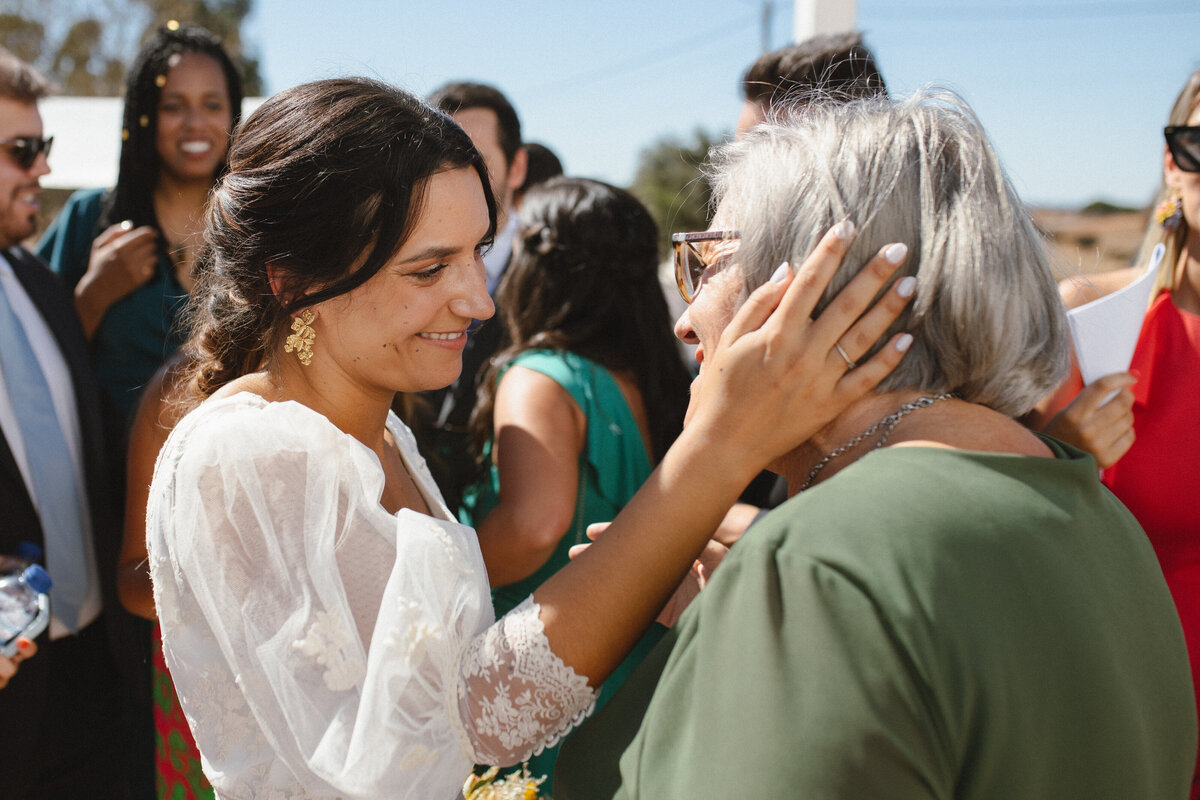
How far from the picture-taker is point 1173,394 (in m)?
2.26

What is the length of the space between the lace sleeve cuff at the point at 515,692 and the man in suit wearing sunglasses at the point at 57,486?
5.23 ft

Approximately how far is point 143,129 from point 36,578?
2110mm

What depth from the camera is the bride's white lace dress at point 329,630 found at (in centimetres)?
132

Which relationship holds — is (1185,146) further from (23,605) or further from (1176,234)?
(23,605)

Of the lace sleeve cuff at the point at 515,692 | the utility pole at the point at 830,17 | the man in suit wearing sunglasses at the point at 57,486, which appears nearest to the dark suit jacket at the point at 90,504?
the man in suit wearing sunglasses at the point at 57,486

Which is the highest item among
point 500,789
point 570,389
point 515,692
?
point 515,692

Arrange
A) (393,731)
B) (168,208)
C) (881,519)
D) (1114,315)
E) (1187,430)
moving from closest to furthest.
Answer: (881,519)
(393,731)
(1114,315)
(1187,430)
(168,208)

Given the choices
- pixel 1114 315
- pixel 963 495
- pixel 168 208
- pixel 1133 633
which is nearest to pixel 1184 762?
pixel 1133 633

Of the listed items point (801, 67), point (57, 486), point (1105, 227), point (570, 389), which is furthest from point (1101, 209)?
point (57, 486)

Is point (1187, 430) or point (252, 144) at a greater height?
point (252, 144)

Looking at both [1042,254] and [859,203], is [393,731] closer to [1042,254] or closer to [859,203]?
[859,203]

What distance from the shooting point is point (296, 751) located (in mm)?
1373

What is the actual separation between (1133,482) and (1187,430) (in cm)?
19

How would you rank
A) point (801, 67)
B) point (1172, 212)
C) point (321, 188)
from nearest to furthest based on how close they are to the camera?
1. point (321, 188)
2. point (1172, 212)
3. point (801, 67)
